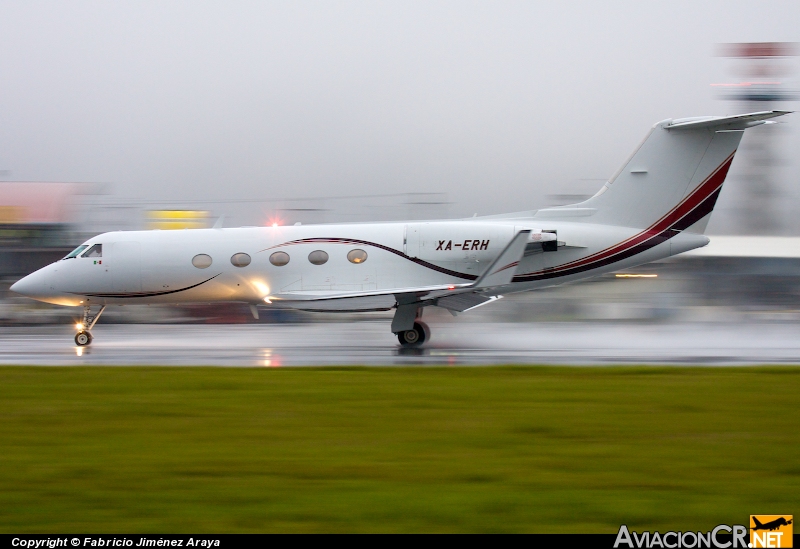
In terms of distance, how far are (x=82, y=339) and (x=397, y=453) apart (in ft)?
43.2

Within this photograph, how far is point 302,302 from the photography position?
16953mm

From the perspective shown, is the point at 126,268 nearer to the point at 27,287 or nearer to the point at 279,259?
the point at 27,287

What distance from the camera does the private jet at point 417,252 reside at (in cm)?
1698

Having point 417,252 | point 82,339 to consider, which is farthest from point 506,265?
point 82,339

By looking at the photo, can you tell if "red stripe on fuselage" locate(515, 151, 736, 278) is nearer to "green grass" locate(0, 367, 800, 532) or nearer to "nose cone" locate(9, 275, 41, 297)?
"green grass" locate(0, 367, 800, 532)

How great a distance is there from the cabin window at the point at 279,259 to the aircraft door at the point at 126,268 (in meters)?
3.33

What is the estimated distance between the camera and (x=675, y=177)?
17.1 metres

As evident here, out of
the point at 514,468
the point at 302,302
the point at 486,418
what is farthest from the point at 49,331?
the point at 514,468

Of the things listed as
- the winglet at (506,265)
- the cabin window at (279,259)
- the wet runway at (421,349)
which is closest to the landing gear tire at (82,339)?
the wet runway at (421,349)

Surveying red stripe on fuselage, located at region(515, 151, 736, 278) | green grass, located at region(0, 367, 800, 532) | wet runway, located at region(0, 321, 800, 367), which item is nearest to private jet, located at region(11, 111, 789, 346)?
red stripe on fuselage, located at region(515, 151, 736, 278)

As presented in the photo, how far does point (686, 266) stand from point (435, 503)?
1162 inches

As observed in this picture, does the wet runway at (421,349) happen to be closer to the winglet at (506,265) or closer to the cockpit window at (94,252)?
the winglet at (506,265)

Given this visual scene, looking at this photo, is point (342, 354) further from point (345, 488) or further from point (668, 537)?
point (668, 537)

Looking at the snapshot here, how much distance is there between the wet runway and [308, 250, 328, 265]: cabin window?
1994 mm
